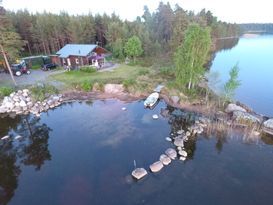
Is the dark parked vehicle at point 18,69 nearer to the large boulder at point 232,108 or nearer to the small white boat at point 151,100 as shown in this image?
the small white boat at point 151,100

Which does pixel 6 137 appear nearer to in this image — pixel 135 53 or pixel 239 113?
pixel 239 113

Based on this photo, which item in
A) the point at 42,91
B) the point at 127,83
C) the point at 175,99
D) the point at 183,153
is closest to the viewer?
the point at 183,153

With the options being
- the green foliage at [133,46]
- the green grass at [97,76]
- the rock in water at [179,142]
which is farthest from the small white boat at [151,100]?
the green foliage at [133,46]

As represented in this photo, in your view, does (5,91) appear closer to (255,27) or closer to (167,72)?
(167,72)

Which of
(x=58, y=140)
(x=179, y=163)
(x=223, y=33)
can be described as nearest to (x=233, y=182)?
(x=179, y=163)

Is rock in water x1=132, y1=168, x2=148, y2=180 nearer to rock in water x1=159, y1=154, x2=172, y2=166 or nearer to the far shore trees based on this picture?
rock in water x1=159, y1=154, x2=172, y2=166

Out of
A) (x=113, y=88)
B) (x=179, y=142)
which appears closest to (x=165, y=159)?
(x=179, y=142)

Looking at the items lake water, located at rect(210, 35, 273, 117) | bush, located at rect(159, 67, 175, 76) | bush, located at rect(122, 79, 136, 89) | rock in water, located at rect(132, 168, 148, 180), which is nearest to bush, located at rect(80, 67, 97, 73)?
bush, located at rect(122, 79, 136, 89)
